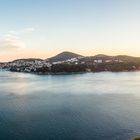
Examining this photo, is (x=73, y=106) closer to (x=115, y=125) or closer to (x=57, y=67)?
(x=115, y=125)

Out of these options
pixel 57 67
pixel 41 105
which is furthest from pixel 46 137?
pixel 57 67

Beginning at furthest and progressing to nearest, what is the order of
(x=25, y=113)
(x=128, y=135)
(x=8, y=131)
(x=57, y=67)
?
(x=57, y=67)
(x=25, y=113)
(x=8, y=131)
(x=128, y=135)

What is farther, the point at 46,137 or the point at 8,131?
the point at 8,131

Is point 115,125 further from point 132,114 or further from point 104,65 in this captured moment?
point 104,65

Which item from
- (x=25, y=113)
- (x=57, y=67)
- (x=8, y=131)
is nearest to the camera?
(x=8, y=131)

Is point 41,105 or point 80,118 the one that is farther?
point 41,105

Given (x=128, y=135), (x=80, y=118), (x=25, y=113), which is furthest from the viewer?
(x=25, y=113)

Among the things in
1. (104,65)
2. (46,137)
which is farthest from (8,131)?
(104,65)

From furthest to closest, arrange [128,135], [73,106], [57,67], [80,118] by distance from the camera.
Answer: [57,67]
[73,106]
[80,118]
[128,135]
